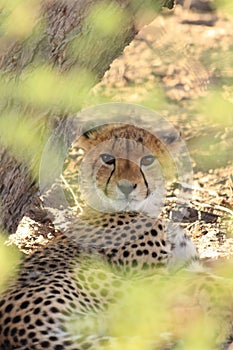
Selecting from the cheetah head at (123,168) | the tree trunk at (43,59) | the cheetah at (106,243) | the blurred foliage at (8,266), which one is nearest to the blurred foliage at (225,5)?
Result: the tree trunk at (43,59)

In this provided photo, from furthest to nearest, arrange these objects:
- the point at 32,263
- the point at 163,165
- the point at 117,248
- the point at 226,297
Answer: the point at 163,165 < the point at 117,248 < the point at 32,263 < the point at 226,297

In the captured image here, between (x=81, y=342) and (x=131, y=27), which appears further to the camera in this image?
(x=131, y=27)

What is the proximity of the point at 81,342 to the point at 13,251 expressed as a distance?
2.58 ft

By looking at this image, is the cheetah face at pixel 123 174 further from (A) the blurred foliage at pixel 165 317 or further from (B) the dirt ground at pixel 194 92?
(B) the dirt ground at pixel 194 92

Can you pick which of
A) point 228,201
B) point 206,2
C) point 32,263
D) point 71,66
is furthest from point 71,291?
point 206,2

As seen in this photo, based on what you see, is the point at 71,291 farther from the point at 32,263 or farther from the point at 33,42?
the point at 33,42

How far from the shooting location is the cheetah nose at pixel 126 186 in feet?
14.5

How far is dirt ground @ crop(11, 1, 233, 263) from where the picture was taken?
217 inches

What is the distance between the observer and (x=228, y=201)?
5840 millimetres

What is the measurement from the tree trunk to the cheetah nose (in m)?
0.54

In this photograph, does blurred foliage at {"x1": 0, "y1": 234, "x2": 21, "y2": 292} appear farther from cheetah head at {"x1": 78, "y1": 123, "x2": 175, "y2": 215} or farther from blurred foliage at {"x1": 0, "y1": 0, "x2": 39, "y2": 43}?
blurred foliage at {"x1": 0, "y1": 0, "x2": 39, "y2": 43}

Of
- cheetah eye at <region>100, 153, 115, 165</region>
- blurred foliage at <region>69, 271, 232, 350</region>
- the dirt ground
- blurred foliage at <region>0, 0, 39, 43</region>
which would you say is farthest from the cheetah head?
blurred foliage at <region>0, 0, 39, 43</region>

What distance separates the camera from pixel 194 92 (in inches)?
A: 278

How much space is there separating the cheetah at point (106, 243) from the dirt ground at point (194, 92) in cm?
63
